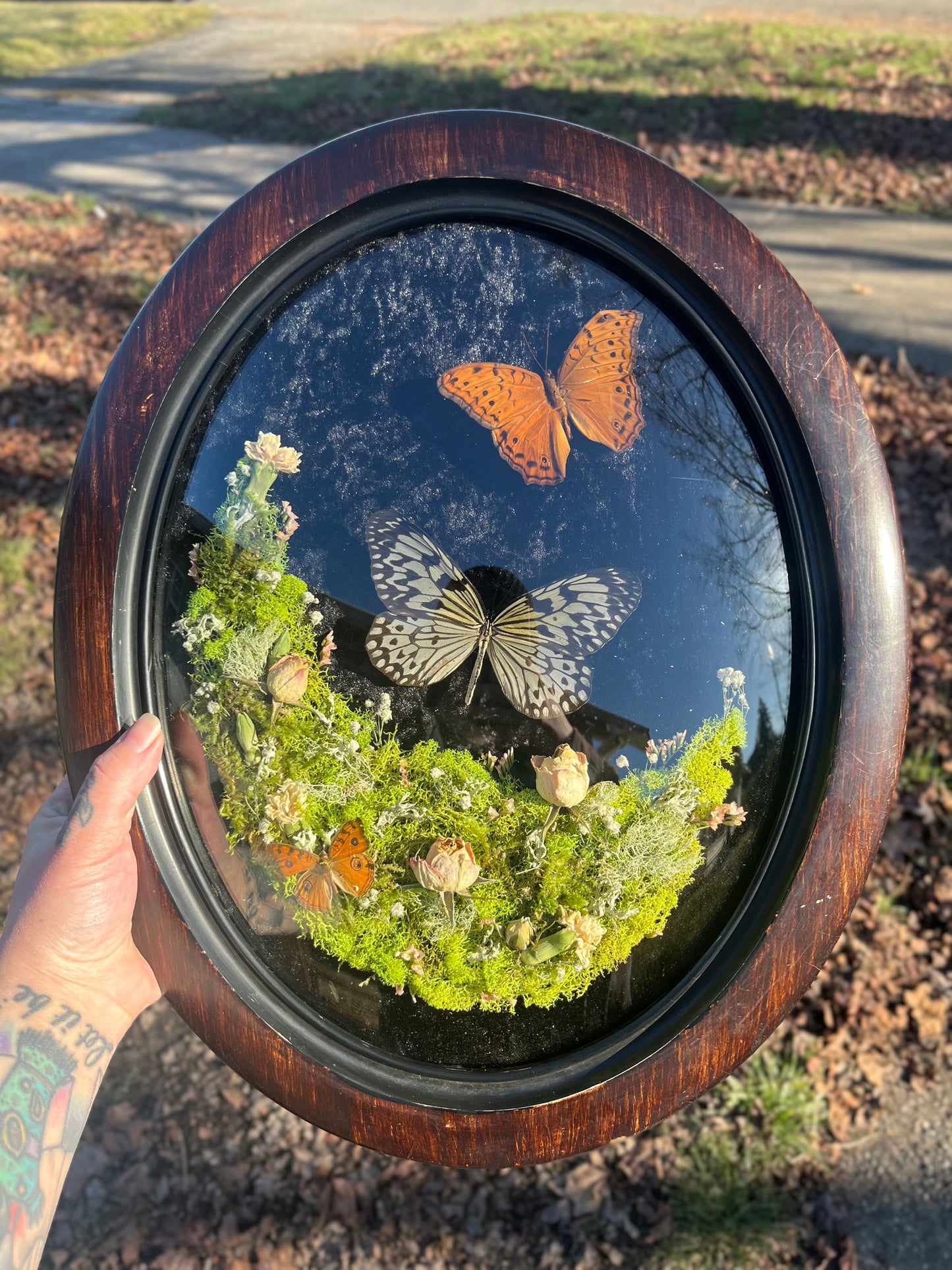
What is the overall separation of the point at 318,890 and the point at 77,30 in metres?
22.5

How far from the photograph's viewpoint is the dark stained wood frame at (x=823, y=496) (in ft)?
4.46

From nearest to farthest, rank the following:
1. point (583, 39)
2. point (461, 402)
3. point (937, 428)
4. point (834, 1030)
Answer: point (461, 402) < point (834, 1030) < point (937, 428) < point (583, 39)

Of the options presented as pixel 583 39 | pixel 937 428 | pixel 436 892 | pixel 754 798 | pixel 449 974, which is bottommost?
pixel 449 974

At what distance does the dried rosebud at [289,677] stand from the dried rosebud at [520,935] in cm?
49

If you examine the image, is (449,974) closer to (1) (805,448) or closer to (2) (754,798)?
(2) (754,798)

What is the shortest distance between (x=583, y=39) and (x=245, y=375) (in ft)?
44.2

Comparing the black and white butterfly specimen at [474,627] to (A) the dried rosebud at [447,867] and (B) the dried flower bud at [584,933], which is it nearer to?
(A) the dried rosebud at [447,867]

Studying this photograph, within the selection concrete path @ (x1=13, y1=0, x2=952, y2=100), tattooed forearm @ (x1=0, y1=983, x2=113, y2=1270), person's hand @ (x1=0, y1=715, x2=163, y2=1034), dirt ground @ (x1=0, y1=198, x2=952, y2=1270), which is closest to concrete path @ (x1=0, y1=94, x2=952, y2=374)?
concrete path @ (x1=13, y1=0, x2=952, y2=100)

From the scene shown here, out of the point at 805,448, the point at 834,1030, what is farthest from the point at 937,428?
the point at 805,448

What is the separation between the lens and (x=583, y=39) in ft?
40.4

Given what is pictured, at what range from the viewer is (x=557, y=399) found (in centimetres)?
140

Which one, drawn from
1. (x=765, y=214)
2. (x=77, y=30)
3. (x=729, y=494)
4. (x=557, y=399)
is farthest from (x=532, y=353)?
(x=77, y=30)

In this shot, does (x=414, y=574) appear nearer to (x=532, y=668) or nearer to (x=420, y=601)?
(x=420, y=601)

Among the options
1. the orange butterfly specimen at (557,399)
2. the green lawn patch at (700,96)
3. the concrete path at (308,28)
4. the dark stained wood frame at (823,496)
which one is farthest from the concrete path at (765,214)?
the orange butterfly specimen at (557,399)
